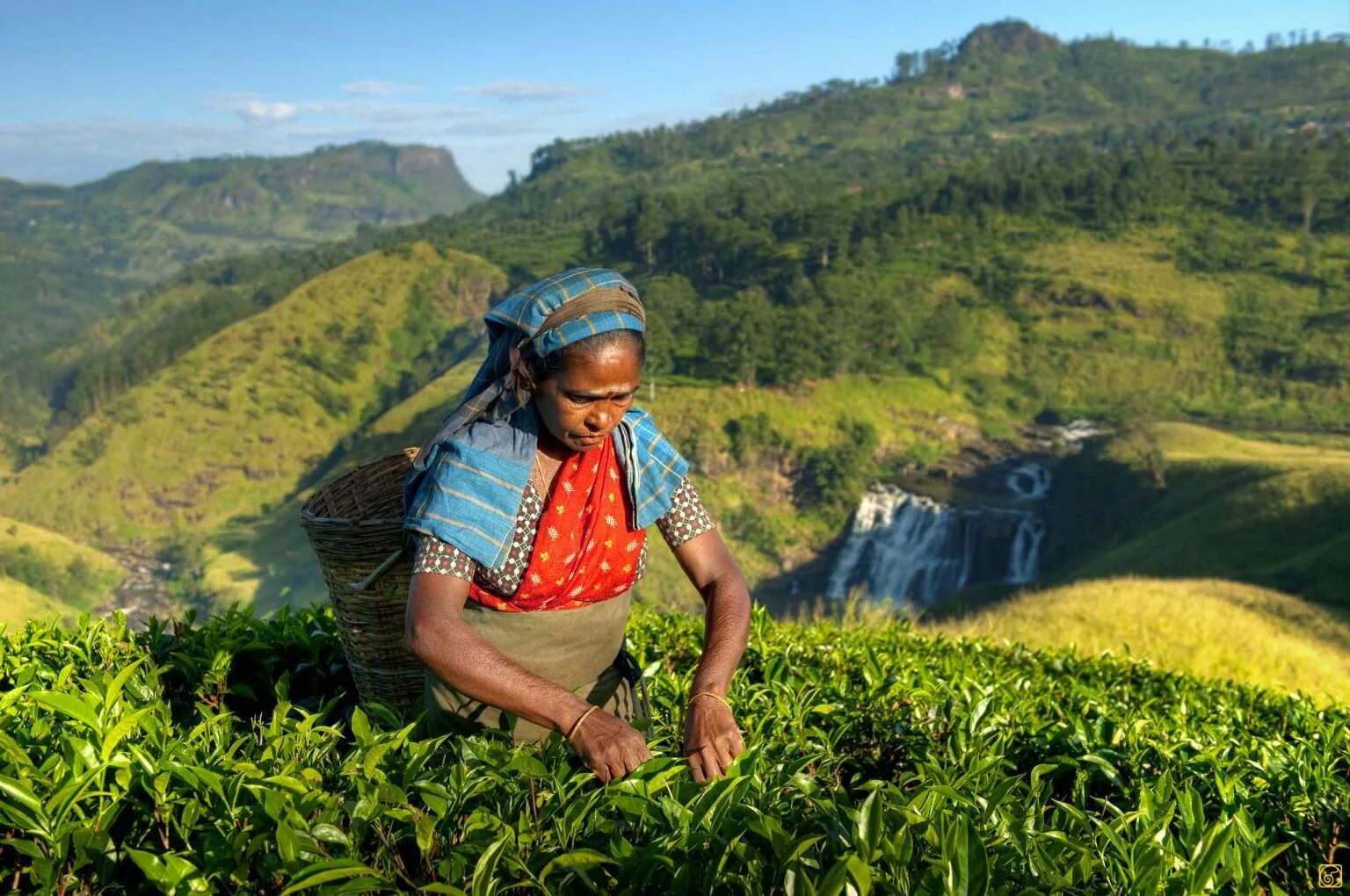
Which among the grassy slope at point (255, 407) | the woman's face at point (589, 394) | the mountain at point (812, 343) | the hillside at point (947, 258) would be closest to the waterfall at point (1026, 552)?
the mountain at point (812, 343)

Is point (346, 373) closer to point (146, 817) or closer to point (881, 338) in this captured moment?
point (881, 338)

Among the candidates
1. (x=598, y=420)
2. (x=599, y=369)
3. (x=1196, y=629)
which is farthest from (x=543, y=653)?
(x=1196, y=629)

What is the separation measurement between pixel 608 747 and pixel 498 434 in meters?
0.78

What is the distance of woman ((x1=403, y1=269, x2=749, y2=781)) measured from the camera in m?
2.29

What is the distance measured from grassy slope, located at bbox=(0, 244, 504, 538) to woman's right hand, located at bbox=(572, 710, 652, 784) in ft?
284

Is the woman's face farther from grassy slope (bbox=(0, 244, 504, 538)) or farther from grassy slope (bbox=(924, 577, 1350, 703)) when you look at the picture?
grassy slope (bbox=(0, 244, 504, 538))

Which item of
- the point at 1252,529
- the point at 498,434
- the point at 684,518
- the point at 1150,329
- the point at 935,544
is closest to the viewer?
the point at 498,434

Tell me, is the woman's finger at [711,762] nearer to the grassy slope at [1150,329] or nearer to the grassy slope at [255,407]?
the grassy slope at [1150,329]

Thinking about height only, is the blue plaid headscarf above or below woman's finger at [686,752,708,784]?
above

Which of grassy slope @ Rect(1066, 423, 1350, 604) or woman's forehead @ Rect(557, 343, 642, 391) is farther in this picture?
grassy slope @ Rect(1066, 423, 1350, 604)

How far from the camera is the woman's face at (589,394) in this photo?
241 cm

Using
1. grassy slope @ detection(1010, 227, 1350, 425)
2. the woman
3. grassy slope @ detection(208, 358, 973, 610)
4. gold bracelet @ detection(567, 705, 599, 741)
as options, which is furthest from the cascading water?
A: gold bracelet @ detection(567, 705, 599, 741)

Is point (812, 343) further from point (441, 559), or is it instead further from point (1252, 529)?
point (441, 559)

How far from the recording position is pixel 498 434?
2496mm
